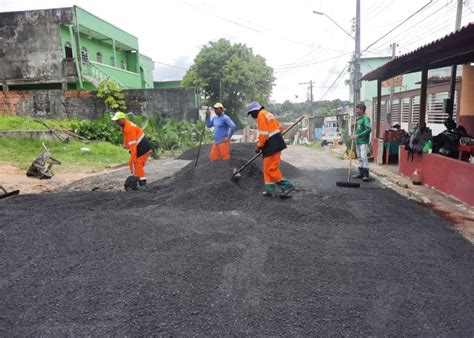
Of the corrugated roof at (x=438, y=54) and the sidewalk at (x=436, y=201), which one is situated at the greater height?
the corrugated roof at (x=438, y=54)

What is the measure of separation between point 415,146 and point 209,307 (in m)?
6.35

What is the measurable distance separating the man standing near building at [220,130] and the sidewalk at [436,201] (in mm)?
3226

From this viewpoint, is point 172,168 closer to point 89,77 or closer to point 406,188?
point 406,188

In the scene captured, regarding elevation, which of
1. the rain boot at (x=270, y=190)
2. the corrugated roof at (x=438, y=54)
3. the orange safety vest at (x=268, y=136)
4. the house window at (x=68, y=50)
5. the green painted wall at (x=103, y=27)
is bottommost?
the rain boot at (x=270, y=190)

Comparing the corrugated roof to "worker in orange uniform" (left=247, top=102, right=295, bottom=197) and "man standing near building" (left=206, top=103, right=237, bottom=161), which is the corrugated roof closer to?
"worker in orange uniform" (left=247, top=102, right=295, bottom=197)

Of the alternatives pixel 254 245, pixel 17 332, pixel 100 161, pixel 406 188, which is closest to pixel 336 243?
pixel 254 245

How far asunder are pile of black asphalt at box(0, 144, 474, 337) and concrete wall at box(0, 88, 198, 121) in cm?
1232

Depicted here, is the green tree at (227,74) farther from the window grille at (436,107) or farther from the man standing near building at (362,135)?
the man standing near building at (362,135)

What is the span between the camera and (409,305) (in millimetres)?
2594

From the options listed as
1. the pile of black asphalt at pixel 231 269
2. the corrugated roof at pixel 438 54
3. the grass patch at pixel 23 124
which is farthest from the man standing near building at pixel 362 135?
the grass patch at pixel 23 124

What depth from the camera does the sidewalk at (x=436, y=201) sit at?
4583 millimetres

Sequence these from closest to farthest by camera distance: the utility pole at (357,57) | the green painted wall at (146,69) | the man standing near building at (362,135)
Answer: the man standing near building at (362,135)
the utility pole at (357,57)
the green painted wall at (146,69)

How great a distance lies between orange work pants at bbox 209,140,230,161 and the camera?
7.42 metres

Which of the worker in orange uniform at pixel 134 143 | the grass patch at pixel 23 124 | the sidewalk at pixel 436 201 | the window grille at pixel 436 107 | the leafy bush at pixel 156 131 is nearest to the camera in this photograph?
the sidewalk at pixel 436 201
